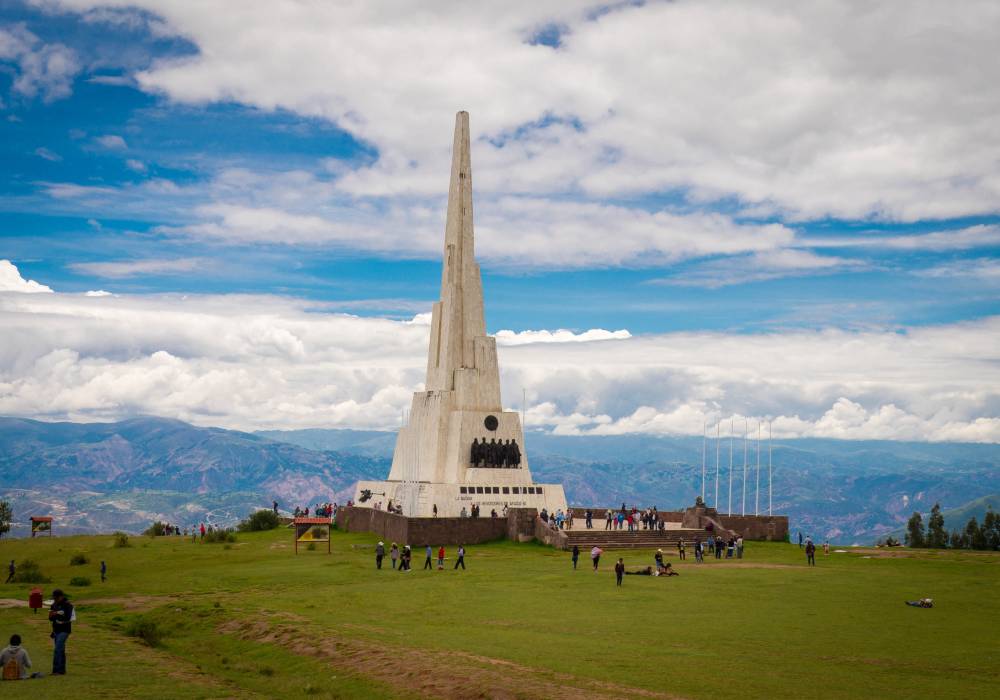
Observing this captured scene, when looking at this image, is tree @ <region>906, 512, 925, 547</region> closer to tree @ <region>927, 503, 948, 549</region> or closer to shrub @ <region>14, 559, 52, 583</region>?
tree @ <region>927, 503, 948, 549</region>

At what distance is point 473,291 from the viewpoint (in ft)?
182

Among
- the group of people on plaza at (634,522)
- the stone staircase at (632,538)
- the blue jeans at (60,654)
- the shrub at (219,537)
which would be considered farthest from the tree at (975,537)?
the blue jeans at (60,654)

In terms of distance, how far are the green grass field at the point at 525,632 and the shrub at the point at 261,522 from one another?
19409 mm

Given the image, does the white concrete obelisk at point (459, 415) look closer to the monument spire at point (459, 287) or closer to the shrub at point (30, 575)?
the monument spire at point (459, 287)

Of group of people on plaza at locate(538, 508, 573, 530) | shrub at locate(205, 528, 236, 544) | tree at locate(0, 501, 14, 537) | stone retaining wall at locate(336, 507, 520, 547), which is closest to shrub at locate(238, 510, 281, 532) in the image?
shrub at locate(205, 528, 236, 544)

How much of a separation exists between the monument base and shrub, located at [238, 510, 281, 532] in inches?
299

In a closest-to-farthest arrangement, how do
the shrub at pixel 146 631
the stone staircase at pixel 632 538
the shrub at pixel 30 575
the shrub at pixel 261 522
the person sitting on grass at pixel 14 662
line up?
the person sitting on grass at pixel 14 662
the shrub at pixel 146 631
the shrub at pixel 30 575
the stone staircase at pixel 632 538
the shrub at pixel 261 522

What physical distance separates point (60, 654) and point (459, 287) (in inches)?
1516

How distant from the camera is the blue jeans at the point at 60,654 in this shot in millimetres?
18016

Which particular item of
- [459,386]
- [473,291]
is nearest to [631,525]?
[459,386]

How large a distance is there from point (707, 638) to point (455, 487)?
29.8 m

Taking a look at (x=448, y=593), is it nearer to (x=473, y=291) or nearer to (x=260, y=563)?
(x=260, y=563)

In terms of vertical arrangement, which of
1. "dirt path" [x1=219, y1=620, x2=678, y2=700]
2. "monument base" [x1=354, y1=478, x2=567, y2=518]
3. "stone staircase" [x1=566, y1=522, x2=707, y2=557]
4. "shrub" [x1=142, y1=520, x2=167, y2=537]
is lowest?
"shrub" [x1=142, y1=520, x2=167, y2=537]

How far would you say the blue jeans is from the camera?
18.0m
